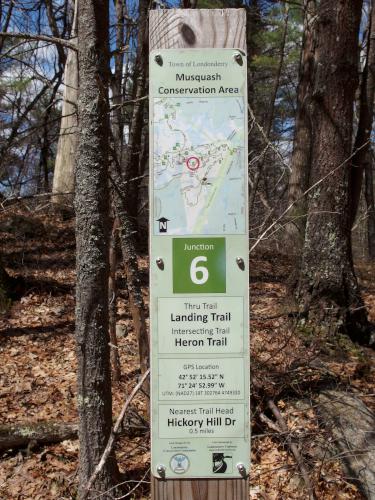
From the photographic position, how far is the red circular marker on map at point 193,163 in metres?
2.12

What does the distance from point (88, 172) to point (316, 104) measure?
382cm

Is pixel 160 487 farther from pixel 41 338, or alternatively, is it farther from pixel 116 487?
pixel 41 338

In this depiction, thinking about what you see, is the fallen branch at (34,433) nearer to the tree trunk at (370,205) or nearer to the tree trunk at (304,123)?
the tree trunk at (304,123)

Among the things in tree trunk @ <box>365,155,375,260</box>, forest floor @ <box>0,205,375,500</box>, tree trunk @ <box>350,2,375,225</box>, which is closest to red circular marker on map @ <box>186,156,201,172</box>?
forest floor @ <box>0,205,375,500</box>

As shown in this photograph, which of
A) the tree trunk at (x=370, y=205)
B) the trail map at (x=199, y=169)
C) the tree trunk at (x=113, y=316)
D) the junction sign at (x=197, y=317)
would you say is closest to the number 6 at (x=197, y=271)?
the junction sign at (x=197, y=317)

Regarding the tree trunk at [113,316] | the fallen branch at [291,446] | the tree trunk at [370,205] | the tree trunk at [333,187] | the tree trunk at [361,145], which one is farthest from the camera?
the tree trunk at [370,205]

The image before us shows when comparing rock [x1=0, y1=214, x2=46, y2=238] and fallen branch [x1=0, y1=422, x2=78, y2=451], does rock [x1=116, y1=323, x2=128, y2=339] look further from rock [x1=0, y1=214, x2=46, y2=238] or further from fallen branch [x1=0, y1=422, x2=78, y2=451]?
rock [x1=0, y1=214, x2=46, y2=238]

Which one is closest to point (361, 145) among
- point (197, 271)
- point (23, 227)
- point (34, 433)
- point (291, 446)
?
point (291, 446)

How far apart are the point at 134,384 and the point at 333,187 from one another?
305 cm

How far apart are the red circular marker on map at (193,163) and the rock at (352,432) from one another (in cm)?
246

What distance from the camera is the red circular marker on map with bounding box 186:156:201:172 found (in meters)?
2.12

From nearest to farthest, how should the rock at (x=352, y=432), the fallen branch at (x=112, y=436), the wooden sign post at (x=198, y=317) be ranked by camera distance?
the wooden sign post at (x=198, y=317) < the fallen branch at (x=112, y=436) < the rock at (x=352, y=432)

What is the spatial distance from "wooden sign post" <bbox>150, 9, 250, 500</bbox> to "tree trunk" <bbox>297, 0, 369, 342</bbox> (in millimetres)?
3832

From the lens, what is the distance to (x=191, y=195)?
211cm
